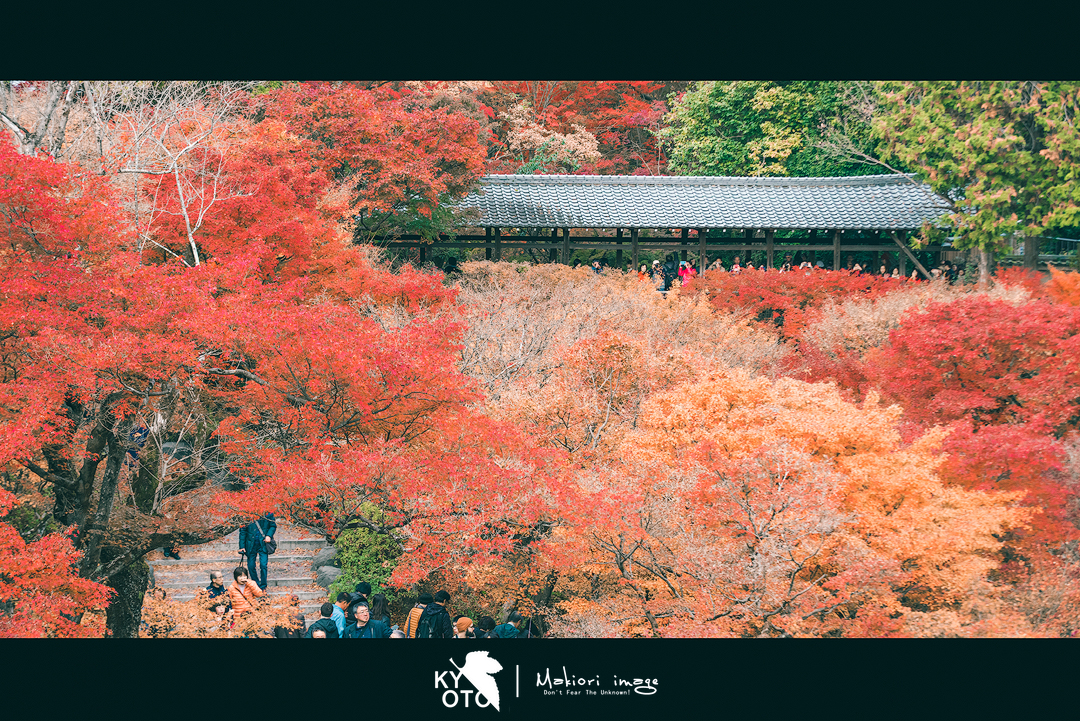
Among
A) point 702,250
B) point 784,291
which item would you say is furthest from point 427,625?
point 702,250

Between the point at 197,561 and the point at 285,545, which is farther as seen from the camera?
the point at 285,545

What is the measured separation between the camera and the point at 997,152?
58.0 ft

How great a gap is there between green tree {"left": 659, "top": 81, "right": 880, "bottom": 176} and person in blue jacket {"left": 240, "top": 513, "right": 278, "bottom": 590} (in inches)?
721

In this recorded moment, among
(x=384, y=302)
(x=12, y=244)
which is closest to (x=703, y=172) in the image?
(x=384, y=302)

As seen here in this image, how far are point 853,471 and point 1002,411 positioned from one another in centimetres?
339

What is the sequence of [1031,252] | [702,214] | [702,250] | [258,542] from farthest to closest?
1. [702,250]
2. [702,214]
3. [1031,252]
4. [258,542]

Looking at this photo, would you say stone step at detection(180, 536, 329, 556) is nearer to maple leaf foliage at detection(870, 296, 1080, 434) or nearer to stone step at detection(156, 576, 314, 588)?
stone step at detection(156, 576, 314, 588)

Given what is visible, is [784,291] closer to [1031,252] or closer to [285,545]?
[1031,252]

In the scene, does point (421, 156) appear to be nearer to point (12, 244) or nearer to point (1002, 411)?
point (12, 244)

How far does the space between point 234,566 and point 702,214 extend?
14.4m

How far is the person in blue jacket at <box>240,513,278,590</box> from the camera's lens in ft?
34.5

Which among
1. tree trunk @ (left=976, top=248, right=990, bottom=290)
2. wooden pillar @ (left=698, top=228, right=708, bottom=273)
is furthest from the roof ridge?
tree trunk @ (left=976, top=248, right=990, bottom=290)

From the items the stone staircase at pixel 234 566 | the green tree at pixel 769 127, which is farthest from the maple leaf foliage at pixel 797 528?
the green tree at pixel 769 127

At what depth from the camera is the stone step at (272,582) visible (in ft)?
36.9
